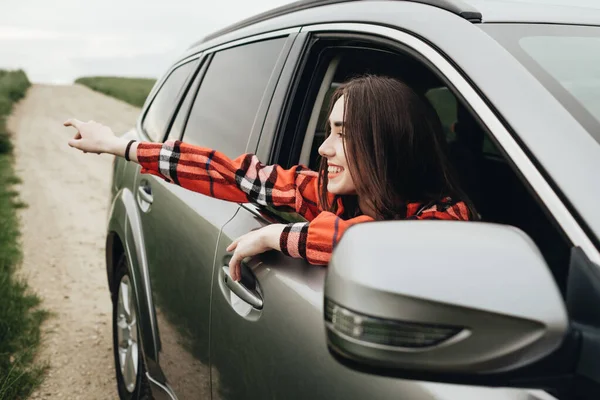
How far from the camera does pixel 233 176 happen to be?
1.77 metres

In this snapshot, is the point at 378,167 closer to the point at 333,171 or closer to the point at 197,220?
the point at 333,171

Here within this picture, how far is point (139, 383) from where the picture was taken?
8.59 ft

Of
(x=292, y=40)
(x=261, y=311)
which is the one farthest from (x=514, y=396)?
(x=292, y=40)

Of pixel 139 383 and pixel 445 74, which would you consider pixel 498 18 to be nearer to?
pixel 445 74

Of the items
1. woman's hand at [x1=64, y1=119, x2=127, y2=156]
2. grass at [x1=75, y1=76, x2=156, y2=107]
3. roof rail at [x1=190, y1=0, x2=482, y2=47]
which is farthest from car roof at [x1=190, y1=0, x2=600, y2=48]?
grass at [x1=75, y1=76, x2=156, y2=107]

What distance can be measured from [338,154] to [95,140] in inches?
29.8

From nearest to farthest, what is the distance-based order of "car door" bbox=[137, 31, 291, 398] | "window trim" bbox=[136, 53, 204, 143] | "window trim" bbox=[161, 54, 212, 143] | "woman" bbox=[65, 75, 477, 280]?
"woman" bbox=[65, 75, 477, 280]
"car door" bbox=[137, 31, 291, 398]
"window trim" bbox=[161, 54, 212, 143]
"window trim" bbox=[136, 53, 204, 143]

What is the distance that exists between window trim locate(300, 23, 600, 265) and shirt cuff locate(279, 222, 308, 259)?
1.40 ft

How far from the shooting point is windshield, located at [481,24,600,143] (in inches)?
39.9

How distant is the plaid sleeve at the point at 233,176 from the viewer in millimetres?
1687

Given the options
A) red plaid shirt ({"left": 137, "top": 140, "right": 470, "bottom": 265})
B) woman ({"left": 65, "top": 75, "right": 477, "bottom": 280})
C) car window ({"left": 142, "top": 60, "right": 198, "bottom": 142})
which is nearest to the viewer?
woman ({"left": 65, "top": 75, "right": 477, "bottom": 280})

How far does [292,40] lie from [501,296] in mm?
1276

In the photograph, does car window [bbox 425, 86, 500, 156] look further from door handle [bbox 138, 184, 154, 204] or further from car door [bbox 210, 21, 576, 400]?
door handle [bbox 138, 184, 154, 204]

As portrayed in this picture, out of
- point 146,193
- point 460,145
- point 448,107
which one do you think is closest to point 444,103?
point 448,107
